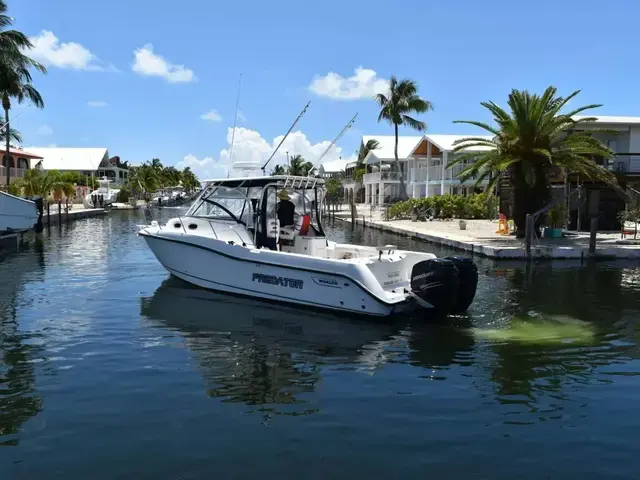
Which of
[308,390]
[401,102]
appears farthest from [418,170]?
[308,390]

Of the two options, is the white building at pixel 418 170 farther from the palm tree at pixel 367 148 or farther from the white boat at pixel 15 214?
the white boat at pixel 15 214

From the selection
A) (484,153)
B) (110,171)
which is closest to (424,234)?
(484,153)

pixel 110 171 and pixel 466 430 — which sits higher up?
pixel 110 171

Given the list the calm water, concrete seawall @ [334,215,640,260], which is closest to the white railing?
concrete seawall @ [334,215,640,260]

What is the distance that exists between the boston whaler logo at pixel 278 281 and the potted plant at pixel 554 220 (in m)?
17.5

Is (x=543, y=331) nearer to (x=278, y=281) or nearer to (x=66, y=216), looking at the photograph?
(x=278, y=281)

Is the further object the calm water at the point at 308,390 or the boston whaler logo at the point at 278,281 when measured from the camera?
the boston whaler logo at the point at 278,281

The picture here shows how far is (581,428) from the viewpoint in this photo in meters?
6.96

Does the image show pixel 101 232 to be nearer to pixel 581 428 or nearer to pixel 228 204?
pixel 228 204

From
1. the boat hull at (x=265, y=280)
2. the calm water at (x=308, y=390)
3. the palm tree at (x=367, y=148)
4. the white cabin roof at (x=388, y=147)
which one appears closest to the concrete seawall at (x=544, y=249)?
the calm water at (x=308, y=390)

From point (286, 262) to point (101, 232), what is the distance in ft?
79.1

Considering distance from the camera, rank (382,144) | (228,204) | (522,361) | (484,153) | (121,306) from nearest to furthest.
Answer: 1. (522,361)
2. (121,306)
3. (228,204)
4. (484,153)
5. (382,144)

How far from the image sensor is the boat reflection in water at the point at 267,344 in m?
8.17

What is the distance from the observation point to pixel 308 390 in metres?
8.12
